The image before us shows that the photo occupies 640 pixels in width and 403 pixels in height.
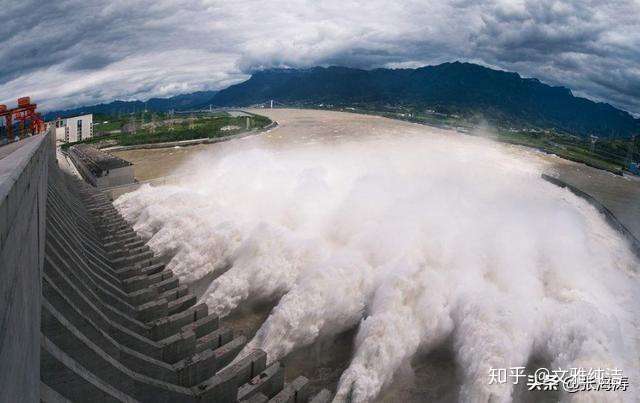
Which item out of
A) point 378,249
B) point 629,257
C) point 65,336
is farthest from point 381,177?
point 65,336

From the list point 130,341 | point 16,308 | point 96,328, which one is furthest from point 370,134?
point 16,308

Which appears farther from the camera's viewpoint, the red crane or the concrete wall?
the red crane

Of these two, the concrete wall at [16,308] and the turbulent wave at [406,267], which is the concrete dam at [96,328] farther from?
the turbulent wave at [406,267]

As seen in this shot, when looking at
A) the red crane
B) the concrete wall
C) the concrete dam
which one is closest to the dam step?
the concrete dam

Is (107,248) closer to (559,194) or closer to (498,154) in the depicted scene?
(559,194)

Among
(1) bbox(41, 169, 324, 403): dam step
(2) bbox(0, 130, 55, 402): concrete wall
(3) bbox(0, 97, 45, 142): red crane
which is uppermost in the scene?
(3) bbox(0, 97, 45, 142): red crane

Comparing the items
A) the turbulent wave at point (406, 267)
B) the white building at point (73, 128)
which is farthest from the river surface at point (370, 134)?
the white building at point (73, 128)

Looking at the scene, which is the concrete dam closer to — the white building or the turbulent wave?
the turbulent wave
